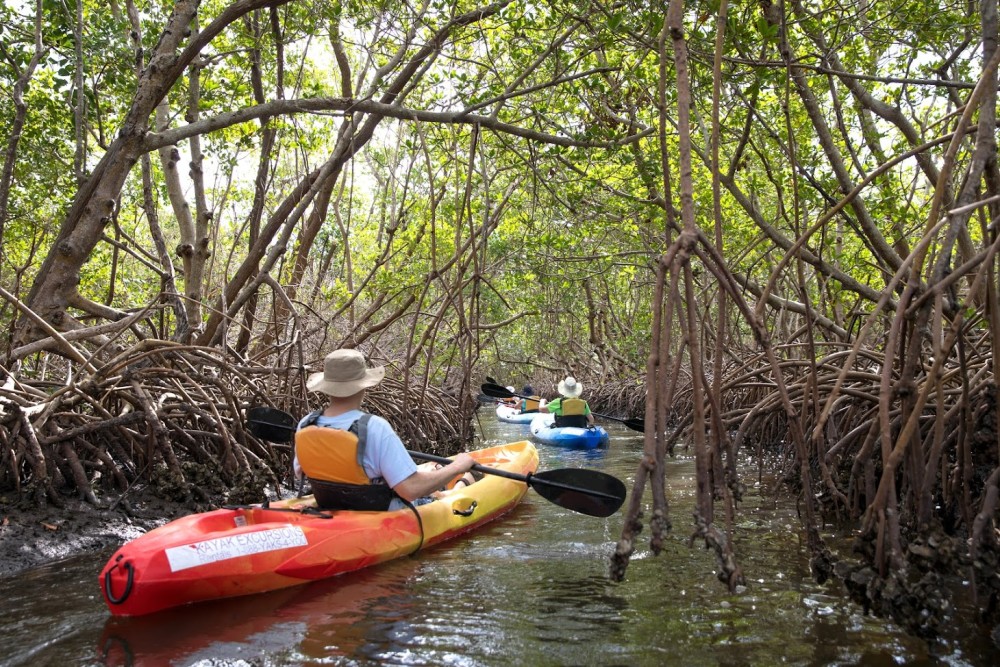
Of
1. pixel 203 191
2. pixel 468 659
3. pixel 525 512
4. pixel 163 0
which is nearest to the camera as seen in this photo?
pixel 468 659

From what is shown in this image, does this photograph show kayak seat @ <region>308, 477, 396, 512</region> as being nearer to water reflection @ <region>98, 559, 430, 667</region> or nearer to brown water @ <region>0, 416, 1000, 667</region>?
brown water @ <region>0, 416, 1000, 667</region>

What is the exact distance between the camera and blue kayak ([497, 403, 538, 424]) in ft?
48.3

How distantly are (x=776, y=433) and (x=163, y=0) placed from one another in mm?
6732

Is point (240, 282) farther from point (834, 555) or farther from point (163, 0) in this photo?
point (834, 555)

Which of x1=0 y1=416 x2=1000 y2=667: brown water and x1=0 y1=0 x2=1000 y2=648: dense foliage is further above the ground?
x1=0 y1=0 x2=1000 y2=648: dense foliage

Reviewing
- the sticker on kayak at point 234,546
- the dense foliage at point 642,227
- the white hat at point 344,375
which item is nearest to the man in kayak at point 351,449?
the white hat at point 344,375

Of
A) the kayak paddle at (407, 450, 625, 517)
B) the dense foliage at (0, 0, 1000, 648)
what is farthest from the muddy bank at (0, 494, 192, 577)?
the kayak paddle at (407, 450, 625, 517)

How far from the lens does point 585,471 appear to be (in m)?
4.18

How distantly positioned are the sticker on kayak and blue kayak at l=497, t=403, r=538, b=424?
10407mm

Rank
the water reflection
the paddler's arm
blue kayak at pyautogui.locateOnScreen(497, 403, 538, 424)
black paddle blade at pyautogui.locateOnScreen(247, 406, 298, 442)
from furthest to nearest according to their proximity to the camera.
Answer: blue kayak at pyautogui.locateOnScreen(497, 403, 538, 424), black paddle blade at pyautogui.locateOnScreen(247, 406, 298, 442), the paddler's arm, the water reflection

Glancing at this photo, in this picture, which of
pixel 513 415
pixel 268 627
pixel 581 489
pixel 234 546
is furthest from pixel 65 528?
pixel 513 415

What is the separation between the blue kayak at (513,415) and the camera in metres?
14.7

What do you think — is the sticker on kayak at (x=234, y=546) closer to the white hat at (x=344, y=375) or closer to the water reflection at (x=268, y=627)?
the water reflection at (x=268, y=627)

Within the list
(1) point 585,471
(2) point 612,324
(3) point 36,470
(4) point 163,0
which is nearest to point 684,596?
(1) point 585,471
